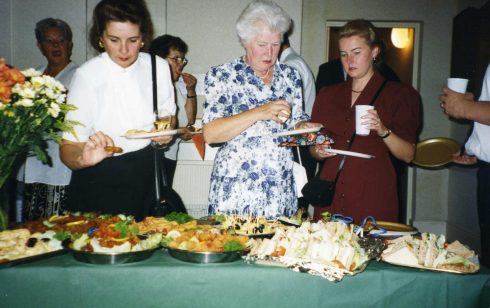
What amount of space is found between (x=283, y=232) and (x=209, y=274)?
39 cm

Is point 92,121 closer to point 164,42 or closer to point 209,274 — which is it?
point 209,274

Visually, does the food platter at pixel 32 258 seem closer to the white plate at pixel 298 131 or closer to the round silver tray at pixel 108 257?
the round silver tray at pixel 108 257

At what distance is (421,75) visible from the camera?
5637mm

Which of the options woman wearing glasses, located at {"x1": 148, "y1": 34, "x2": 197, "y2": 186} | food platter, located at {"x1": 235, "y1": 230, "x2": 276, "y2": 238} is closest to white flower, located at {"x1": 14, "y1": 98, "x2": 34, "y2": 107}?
food platter, located at {"x1": 235, "y1": 230, "x2": 276, "y2": 238}

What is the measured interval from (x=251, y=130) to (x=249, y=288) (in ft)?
3.12

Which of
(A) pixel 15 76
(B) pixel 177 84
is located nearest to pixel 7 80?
(A) pixel 15 76

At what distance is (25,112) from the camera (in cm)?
172

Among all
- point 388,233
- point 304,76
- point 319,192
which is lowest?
point 388,233

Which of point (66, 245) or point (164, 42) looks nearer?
point (66, 245)

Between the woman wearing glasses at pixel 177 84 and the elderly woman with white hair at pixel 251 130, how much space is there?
1.67m

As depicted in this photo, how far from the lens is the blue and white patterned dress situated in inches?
89.7

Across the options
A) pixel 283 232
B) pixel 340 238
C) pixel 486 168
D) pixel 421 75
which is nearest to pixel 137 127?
pixel 283 232

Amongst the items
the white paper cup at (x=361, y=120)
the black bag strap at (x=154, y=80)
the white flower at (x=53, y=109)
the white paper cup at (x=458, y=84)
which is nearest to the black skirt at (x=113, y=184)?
the black bag strap at (x=154, y=80)

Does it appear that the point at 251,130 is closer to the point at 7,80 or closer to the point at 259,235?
the point at 259,235
